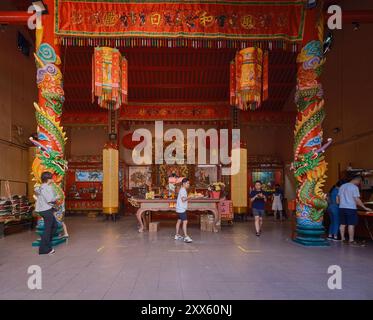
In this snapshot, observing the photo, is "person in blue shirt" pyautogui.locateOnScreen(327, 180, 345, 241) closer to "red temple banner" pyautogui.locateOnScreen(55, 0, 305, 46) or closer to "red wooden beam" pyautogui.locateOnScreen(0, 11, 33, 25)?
"red temple banner" pyautogui.locateOnScreen(55, 0, 305, 46)

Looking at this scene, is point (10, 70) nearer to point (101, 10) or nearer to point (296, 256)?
point (101, 10)

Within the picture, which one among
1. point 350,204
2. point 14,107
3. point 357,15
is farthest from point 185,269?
point 14,107

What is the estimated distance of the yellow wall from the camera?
32.4 ft

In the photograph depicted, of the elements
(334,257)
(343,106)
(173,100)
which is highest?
(173,100)

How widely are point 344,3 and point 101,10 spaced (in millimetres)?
7760

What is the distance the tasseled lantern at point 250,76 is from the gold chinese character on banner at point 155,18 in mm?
1966

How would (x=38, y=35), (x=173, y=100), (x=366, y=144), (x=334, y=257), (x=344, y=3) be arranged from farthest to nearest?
(x=173, y=100) → (x=344, y=3) → (x=366, y=144) → (x=38, y=35) → (x=334, y=257)

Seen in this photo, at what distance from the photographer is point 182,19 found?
7.07 metres

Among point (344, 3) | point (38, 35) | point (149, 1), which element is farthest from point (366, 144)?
point (38, 35)

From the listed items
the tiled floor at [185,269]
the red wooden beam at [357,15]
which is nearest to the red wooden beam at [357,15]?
the red wooden beam at [357,15]

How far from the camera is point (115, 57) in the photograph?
7.14 m

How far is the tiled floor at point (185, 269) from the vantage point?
369 centimetres
